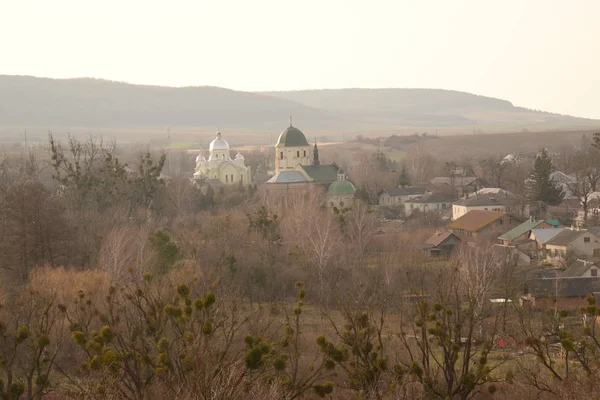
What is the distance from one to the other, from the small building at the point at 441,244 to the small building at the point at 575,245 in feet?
14.1

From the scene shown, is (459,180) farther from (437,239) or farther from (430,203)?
(437,239)

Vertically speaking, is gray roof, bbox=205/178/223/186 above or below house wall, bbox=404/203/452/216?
above

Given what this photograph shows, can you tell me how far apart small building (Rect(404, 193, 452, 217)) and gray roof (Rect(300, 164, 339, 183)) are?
21.2 feet

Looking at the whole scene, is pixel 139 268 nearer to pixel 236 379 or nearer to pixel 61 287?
pixel 61 287

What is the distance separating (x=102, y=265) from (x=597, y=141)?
21.2 m

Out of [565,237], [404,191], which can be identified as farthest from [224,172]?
[565,237]

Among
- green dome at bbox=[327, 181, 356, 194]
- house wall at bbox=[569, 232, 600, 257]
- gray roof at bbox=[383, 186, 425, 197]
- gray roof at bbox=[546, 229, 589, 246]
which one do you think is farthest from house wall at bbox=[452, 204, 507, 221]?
house wall at bbox=[569, 232, 600, 257]

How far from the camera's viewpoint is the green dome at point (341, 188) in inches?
2667

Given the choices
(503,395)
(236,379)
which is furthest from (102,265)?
(236,379)

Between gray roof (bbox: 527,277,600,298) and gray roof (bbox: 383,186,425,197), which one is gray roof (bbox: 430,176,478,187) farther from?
gray roof (bbox: 527,277,600,298)

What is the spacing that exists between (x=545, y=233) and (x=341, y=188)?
21100mm

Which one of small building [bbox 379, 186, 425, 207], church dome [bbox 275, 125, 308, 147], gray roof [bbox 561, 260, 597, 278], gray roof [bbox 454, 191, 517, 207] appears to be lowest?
small building [bbox 379, 186, 425, 207]

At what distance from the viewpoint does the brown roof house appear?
176 feet

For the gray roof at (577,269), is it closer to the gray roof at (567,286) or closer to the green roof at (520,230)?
the gray roof at (567,286)
